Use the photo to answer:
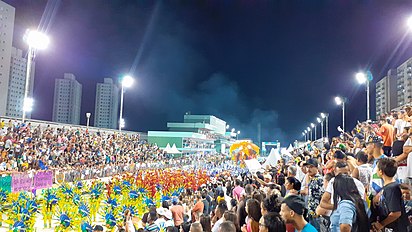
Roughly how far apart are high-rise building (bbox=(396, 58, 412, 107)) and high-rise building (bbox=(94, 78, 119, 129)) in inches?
3618

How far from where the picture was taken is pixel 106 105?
12456 cm

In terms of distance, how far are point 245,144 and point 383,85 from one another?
10407cm

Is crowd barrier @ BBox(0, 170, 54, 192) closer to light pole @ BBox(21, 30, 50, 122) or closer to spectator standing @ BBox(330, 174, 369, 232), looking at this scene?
light pole @ BBox(21, 30, 50, 122)

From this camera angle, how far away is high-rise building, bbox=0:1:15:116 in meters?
72.0

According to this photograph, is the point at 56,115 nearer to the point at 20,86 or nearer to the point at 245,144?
the point at 20,86

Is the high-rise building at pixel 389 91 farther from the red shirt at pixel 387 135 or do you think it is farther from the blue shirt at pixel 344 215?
the blue shirt at pixel 344 215

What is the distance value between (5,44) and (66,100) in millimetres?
45600

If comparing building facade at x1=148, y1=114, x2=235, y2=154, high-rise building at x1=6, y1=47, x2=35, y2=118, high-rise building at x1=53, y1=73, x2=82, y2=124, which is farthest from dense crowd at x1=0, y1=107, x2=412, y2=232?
high-rise building at x1=53, y1=73, x2=82, y2=124

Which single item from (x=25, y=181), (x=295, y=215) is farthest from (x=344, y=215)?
(x=25, y=181)

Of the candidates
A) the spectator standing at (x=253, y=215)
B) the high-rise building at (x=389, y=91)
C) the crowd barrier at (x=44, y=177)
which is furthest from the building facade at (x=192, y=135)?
the spectator standing at (x=253, y=215)

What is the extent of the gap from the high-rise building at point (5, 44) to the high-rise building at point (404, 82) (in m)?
95.8

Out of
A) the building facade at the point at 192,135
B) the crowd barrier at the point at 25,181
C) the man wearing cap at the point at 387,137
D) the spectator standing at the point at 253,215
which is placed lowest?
the crowd barrier at the point at 25,181

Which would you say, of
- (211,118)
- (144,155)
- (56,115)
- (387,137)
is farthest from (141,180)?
(56,115)

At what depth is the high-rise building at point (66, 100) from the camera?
119812 mm
